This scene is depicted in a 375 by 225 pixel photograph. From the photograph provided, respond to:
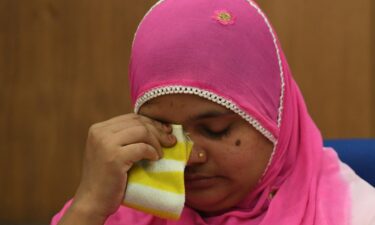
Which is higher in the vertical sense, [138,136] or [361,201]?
[138,136]

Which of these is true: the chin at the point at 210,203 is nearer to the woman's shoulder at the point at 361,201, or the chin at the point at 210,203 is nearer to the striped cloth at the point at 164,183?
the striped cloth at the point at 164,183

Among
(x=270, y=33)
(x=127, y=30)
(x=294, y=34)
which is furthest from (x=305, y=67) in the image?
(x=270, y=33)

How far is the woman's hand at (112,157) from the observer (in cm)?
88

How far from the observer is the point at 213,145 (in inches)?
34.9

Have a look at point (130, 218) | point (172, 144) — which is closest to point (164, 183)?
point (172, 144)

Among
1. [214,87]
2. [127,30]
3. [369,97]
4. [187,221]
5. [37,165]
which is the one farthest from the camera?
[37,165]

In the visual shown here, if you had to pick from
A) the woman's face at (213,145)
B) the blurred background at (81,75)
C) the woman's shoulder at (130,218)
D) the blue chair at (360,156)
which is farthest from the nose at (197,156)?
the blurred background at (81,75)

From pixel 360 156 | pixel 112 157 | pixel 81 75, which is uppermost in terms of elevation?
pixel 112 157

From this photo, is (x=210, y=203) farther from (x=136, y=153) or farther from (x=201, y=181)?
(x=136, y=153)

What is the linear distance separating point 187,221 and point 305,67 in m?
1.13

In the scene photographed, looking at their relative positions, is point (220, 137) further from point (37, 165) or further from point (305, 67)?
point (37, 165)

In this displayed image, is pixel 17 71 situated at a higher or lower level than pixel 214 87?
lower

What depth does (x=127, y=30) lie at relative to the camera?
2.13 meters

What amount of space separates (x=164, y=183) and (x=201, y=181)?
7 cm
